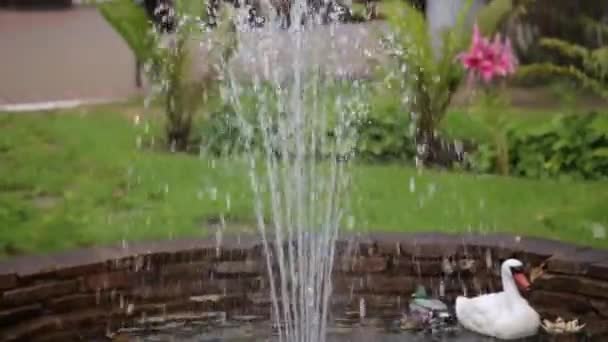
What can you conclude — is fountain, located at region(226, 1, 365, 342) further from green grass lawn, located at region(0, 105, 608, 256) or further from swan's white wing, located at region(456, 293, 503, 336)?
swan's white wing, located at region(456, 293, 503, 336)

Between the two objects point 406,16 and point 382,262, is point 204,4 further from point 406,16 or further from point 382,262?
point 382,262

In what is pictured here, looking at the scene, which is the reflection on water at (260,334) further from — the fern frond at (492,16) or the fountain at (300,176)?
the fern frond at (492,16)

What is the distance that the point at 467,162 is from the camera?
25.8 feet

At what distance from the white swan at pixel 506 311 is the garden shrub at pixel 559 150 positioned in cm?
256

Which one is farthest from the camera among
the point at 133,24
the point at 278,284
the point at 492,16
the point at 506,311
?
the point at 133,24

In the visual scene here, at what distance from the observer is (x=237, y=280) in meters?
5.52

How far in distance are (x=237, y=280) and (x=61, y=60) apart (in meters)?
6.96

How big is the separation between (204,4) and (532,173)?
7.68 ft

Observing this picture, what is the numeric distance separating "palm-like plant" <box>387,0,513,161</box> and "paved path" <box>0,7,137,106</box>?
2827 millimetres

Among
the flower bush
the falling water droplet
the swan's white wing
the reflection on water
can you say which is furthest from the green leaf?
the swan's white wing

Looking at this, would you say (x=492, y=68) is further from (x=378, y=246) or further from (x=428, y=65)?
(x=378, y=246)

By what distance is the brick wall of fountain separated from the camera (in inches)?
200

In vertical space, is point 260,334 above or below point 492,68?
below

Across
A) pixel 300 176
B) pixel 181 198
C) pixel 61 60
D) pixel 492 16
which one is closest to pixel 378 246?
pixel 300 176
